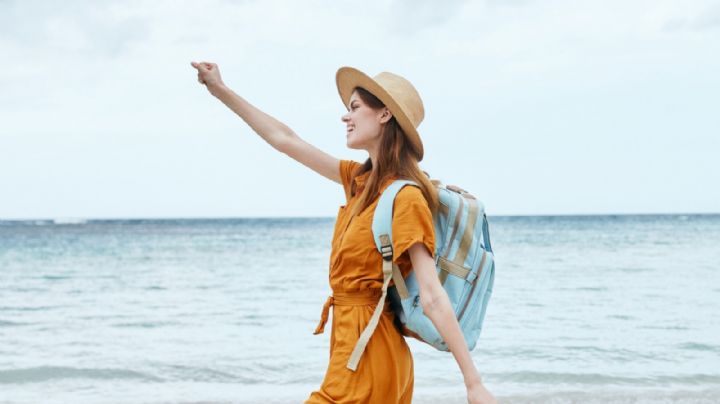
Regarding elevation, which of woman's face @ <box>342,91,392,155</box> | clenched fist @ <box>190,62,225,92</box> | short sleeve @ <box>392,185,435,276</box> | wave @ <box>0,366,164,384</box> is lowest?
wave @ <box>0,366,164,384</box>

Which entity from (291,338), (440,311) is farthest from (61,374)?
(440,311)

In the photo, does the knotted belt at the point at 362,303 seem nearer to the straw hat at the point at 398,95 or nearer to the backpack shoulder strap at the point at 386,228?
the backpack shoulder strap at the point at 386,228

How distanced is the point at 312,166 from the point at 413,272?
661 mm

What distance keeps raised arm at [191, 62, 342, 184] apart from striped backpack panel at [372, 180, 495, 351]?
560 millimetres

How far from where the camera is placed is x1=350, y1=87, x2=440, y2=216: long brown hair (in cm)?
223

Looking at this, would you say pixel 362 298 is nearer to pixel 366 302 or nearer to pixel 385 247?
pixel 366 302

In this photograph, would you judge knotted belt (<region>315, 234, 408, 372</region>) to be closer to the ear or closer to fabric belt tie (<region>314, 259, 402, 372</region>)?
fabric belt tie (<region>314, 259, 402, 372</region>)

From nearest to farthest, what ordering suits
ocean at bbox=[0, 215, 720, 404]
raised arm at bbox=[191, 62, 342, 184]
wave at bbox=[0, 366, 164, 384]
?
raised arm at bbox=[191, 62, 342, 184] < ocean at bbox=[0, 215, 720, 404] < wave at bbox=[0, 366, 164, 384]

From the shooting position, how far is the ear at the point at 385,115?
2334 millimetres

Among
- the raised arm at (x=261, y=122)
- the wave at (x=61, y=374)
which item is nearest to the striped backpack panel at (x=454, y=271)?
the raised arm at (x=261, y=122)

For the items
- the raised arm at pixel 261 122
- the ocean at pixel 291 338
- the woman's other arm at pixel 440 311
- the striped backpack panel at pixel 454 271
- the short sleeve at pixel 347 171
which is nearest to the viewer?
the woman's other arm at pixel 440 311

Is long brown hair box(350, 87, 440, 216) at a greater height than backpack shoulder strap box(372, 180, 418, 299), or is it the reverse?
long brown hair box(350, 87, 440, 216)

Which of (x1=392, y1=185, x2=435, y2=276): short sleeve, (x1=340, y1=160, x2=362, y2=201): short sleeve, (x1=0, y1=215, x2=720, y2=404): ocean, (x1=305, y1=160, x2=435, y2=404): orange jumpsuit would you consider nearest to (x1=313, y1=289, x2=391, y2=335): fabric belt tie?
(x1=305, y1=160, x2=435, y2=404): orange jumpsuit

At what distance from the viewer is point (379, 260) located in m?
2.19
